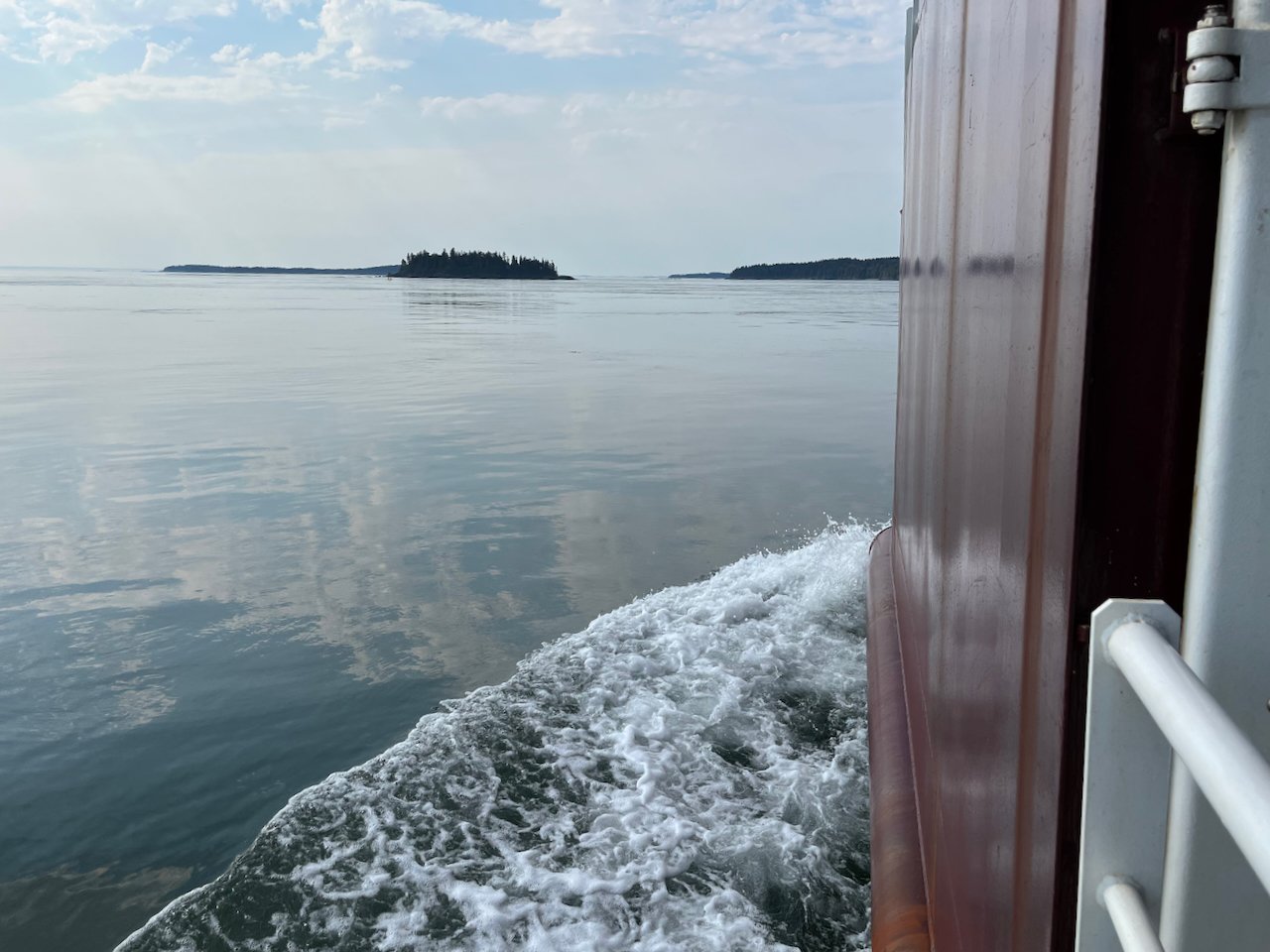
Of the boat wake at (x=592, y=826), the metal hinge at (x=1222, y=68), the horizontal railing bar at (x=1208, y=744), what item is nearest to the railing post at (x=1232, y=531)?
the metal hinge at (x=1222, y=68)

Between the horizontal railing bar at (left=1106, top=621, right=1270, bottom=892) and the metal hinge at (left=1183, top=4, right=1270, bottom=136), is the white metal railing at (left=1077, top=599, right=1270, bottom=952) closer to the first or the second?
the horizontal railing bar at (left=1106, top=621, right=1270, bottom=892)

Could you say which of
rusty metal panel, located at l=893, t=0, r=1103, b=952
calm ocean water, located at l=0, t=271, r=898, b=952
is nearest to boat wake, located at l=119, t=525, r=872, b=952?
calm ocean water, located at l=0, t=271, r=898, b=952

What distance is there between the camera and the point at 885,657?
514 cm

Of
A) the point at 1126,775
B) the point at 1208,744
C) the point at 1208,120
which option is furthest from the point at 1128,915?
the point at 1208,120

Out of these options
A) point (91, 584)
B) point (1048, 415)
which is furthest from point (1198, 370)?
point (91, 584)

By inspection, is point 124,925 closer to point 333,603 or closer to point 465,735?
point 465,735

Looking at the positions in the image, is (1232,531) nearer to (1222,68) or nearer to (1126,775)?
(1126,775)

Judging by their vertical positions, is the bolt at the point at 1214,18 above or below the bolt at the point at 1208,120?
above

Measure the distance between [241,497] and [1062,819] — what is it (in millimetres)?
10235

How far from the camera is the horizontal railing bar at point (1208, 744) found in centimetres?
72

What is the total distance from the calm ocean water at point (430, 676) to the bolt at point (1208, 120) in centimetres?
334

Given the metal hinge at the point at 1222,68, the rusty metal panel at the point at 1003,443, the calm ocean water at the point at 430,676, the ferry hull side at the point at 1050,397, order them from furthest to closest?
the calm ocean water at the point at 430,676 < the rusty metal panel at the point at 1003,443 < the ferry hull side at the point at 1050,397 < the metal hinge at the point at 1222,68

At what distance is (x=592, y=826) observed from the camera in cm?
443

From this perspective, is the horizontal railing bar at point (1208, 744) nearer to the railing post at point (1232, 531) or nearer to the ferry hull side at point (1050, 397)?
the railing post at point (1232, 531)
